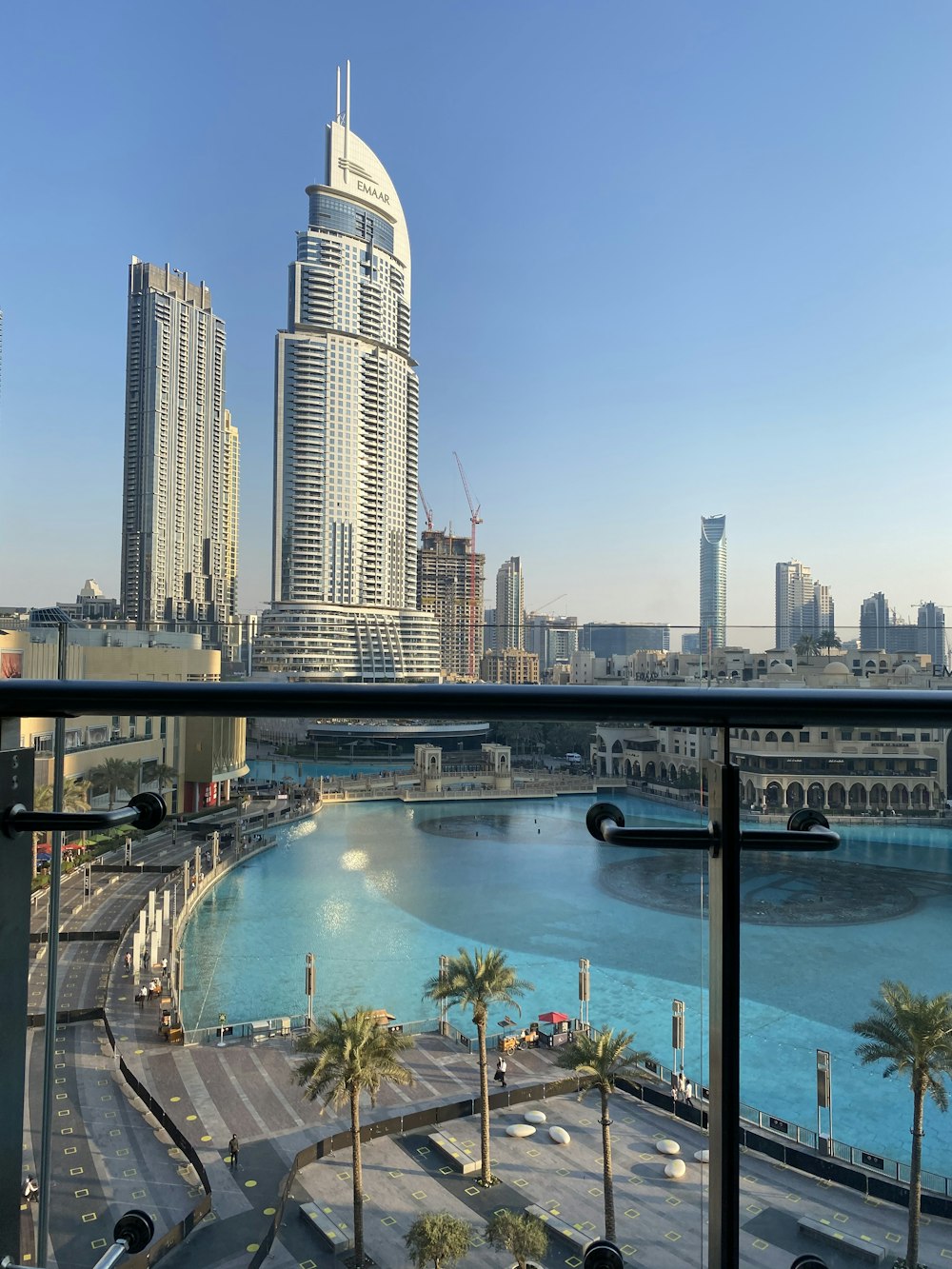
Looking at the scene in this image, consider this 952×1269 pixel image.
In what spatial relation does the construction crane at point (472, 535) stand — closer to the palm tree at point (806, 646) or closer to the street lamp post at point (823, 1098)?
the palm tree at point (806, 646)

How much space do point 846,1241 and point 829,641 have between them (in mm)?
4842

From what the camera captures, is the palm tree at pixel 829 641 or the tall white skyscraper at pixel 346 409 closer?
the palm tree at pixel 829 641

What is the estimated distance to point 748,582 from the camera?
34.2 meters

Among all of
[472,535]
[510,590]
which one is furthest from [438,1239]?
[472,535]

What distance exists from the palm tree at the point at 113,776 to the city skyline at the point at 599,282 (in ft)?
82.4

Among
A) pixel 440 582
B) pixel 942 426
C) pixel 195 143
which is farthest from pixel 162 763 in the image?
pixel 195 143

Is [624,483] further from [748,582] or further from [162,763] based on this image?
[162,763]

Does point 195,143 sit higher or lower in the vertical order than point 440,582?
higher

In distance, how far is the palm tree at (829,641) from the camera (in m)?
4.92

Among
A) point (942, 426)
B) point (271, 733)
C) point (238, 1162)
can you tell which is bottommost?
point (238, 1162)

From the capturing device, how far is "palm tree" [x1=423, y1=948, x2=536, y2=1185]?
37.3 inches

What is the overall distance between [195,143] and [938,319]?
44267 mm

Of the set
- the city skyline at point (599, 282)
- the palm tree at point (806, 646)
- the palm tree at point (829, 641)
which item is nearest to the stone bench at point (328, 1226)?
the palm tree at point (806, 646)

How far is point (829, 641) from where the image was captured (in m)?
5.23
